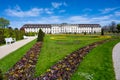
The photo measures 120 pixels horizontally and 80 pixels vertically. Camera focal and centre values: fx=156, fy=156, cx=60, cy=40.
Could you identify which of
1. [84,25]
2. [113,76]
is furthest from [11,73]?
[84,25]

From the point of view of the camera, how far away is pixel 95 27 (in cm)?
11769

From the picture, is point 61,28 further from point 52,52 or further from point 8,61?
point 8,61

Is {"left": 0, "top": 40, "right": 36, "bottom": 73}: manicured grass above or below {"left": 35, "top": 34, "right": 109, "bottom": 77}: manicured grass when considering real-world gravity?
below

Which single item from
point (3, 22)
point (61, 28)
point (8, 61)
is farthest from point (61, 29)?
point (8, 61)

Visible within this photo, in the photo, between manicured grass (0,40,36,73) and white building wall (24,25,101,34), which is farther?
white building wall (24,25,101,34)

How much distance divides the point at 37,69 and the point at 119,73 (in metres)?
2.87

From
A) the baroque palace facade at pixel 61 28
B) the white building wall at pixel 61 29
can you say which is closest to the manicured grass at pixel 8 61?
the baroque palace facade at pixel 61 28

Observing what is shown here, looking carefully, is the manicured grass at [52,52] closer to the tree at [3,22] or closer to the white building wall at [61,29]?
the tree at [3,22]

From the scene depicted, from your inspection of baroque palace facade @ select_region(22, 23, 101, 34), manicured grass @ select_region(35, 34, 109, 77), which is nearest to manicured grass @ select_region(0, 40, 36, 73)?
manicured grass @ select_region(35, 34, 109, 77)

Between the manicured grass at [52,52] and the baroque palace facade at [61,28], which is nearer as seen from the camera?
the manicured grass at [52,52]

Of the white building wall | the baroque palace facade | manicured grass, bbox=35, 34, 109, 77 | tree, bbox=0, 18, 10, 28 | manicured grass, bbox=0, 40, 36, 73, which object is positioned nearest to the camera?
manicured grass, bbox=0, 40, 36, 73

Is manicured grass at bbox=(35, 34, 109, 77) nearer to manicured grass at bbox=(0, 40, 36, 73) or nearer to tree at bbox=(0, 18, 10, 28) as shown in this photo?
manicured grass at bbox=(0, 40, 36, 73)

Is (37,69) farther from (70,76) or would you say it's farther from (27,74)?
(70,76)

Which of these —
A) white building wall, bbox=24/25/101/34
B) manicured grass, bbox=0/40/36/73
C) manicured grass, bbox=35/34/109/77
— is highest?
white building wall, bbox=24/25/101/34
